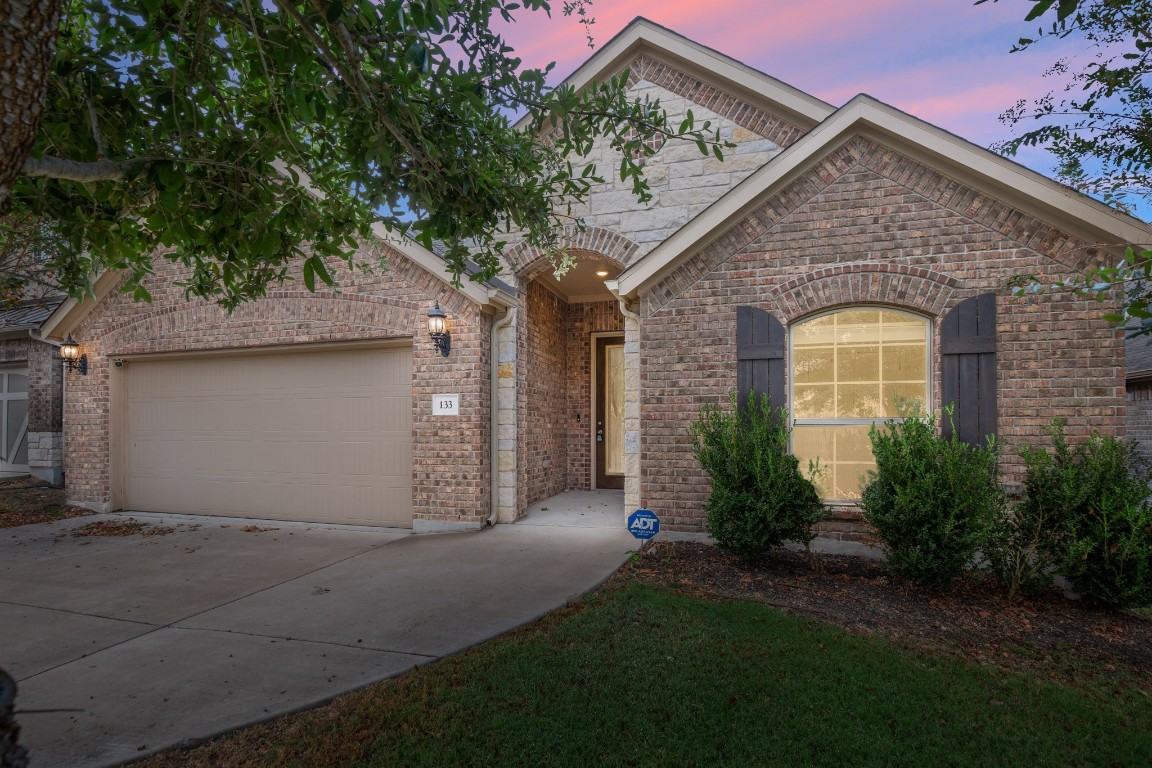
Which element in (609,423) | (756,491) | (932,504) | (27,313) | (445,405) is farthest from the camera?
(27,313)

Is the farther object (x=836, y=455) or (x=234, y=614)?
(x=836, y=455)

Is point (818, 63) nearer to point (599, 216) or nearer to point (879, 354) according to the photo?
point (599, 216)

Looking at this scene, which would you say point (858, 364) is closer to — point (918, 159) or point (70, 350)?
point (918, 159)

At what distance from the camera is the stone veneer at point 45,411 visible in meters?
10.3

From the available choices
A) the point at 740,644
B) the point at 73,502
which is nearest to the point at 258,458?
the point at 73,502

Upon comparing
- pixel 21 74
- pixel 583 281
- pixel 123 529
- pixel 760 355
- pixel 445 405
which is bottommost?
pixel 123 529

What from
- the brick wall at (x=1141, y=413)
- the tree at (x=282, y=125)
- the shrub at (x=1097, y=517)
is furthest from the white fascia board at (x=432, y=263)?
the brick wall at (x=1141, y=413)

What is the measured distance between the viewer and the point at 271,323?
8109 millimetres

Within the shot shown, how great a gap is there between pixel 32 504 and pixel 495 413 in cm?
804

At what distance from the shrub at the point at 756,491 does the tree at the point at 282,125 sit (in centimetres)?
279

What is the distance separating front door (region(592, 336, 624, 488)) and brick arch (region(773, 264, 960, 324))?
3996 millimetres

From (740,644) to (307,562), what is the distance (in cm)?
460

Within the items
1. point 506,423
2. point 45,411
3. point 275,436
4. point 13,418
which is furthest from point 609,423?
point 13,418

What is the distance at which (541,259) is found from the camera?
791cm
